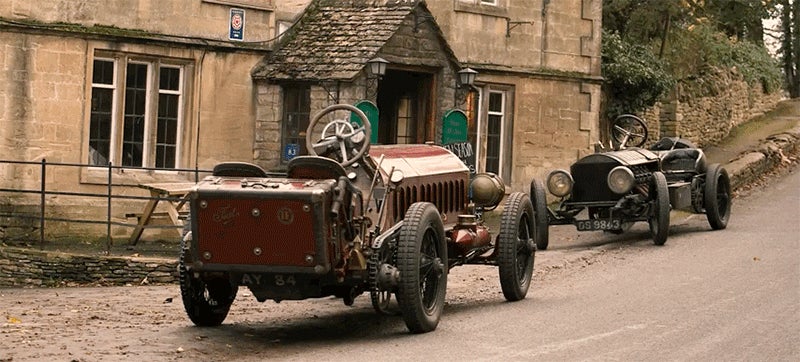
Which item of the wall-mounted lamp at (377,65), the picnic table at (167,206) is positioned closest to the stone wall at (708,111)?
the wall-mounted lamp at (377,65)

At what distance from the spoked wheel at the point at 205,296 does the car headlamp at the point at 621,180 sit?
9.04m

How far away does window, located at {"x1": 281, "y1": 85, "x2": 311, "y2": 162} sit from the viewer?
22641 mm

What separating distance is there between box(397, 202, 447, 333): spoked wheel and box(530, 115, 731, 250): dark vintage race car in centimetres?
804

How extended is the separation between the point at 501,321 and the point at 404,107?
11783mm

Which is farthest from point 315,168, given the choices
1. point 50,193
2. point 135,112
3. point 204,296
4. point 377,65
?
point 135,112

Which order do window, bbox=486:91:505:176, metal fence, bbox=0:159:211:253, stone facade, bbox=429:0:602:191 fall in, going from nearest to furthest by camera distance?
metal fence, bbox=0:159:211:253 → stone facade, bbox=429:0:602:191 → window, bbox=486:91:505:176

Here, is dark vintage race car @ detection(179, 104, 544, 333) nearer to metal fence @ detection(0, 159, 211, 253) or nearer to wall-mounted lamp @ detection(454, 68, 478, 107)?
metal fence @ detection(0, 159, 211, 253)

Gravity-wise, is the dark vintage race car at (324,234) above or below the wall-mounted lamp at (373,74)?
below

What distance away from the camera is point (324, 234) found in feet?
36.6

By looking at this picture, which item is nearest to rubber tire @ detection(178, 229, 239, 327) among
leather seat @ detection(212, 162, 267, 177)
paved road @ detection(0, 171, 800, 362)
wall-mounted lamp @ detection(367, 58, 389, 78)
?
paved road @ detection(0, 171, 800, 362)

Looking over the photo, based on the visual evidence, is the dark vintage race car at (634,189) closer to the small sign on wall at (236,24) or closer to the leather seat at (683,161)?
the leather seat at (683,161)

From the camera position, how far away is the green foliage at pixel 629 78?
29.6 m

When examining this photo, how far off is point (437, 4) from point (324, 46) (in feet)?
11.0

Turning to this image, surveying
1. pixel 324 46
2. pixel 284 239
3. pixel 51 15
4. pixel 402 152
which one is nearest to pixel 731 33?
pixel 324 46
